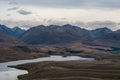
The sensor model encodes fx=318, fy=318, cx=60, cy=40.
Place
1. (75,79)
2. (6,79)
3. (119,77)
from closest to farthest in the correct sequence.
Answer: (75,79), (119,77), (6,79)

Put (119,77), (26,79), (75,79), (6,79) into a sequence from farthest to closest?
1. (6,79)
2. (26,79)
3. (119,77)
4. (75,79)

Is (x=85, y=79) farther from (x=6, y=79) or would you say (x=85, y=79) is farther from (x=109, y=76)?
(x=6, y=79)

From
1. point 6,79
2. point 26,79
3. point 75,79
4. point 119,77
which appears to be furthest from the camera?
point 6,79

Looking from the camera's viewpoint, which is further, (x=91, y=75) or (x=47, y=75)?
(x=47, y=75)

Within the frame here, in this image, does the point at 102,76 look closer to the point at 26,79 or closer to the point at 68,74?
the point at 68,74

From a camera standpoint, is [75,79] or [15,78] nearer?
[75,79]

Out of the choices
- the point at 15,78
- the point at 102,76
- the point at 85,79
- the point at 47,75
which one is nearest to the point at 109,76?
the point at 102,76

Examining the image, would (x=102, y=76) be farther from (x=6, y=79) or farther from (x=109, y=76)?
(x=6, y=79)

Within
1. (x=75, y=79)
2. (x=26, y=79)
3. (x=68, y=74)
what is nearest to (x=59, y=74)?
(x=68, y=74)

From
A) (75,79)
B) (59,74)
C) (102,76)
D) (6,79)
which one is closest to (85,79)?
(75,79)
